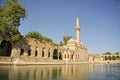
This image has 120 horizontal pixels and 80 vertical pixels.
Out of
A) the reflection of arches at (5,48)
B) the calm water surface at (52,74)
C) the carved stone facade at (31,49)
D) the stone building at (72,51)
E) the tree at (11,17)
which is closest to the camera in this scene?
the calm water surface at (52,74)

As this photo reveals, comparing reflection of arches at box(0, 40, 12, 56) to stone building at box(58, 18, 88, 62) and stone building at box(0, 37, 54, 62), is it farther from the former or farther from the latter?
stone building at box(58, 18, 88, 62)

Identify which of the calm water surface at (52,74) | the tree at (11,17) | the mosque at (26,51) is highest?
the tree at (11,17)

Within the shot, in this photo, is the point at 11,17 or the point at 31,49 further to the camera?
the point at 31,49

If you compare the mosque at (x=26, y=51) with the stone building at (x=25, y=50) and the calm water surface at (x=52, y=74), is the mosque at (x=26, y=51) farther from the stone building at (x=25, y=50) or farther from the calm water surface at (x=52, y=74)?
the calm water surface at (x=52, y=74)

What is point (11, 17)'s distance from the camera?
3522 centimetres

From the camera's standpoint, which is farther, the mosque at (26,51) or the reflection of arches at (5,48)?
the reflection of arches at (5,48)

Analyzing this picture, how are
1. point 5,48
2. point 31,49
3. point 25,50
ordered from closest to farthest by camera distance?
point 5,48, point 25,50, point 31,49

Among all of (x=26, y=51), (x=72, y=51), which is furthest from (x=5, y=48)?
(x=72, y=51)

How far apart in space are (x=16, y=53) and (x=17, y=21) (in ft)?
22.4

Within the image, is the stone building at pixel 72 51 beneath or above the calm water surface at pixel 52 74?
above

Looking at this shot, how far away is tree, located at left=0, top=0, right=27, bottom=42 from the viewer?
114 feet

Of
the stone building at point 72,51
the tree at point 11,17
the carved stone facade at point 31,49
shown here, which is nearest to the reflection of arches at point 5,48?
the carved stone facade at point 31,49

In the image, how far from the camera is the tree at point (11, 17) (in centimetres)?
3469

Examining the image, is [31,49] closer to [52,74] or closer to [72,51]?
[52,74]
